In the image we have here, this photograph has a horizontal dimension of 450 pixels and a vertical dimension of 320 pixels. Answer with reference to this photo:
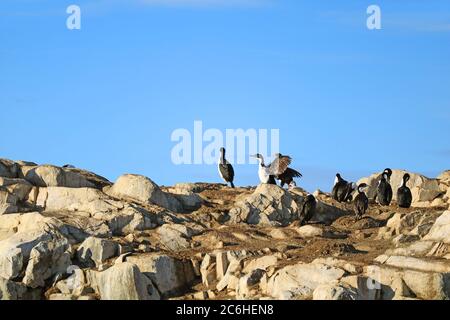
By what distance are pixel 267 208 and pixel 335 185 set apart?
632 cm

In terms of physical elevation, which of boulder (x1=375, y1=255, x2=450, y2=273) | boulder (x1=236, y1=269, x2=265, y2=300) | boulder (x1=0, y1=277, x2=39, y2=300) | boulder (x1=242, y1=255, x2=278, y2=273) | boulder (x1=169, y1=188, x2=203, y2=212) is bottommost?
boulder (x1=0, y1=277, x2=39, y2=300)

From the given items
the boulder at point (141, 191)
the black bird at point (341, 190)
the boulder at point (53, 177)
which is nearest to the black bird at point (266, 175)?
the black bird at point (341, 190)

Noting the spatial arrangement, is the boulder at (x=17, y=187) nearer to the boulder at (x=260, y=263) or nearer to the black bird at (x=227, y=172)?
the boulder at (x=260, y=263)

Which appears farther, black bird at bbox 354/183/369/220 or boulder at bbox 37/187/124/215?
black bird at bbox 354/183/369/220

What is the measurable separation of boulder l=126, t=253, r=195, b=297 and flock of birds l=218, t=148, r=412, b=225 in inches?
286

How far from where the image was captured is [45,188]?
47.3 m

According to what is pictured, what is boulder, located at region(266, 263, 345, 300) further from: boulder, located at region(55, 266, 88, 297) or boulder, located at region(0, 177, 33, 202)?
boulder, located at region(0, 177, 33, 202)

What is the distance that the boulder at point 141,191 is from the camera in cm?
4762

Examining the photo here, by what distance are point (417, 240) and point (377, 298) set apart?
534 centimetres

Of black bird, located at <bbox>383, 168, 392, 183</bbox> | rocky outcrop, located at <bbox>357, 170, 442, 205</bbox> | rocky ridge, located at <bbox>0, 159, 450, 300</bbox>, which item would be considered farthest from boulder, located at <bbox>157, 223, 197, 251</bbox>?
black bird, located at <bbox>383, 168, 392, 183</bbox>

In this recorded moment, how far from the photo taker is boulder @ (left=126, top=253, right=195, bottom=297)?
40.9m

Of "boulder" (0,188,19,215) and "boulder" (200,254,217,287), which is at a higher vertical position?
"boulder" (0,188,19,215)

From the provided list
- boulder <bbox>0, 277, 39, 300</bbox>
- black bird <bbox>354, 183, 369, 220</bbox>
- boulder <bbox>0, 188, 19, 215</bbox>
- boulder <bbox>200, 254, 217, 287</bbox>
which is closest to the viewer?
boulder <bbox>0, 277, 39, 300</bbox>

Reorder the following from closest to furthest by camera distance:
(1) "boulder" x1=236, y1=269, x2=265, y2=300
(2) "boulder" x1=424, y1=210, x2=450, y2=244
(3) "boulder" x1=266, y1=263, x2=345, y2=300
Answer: (3) "boulder" x1=266, y1=263, x2=345, y2=300 < (1) "boulder" x1=236, y1=269, x2=265, y2=300 < (2) "boulder" x1=424, y1=210, x2=450, y2=244
